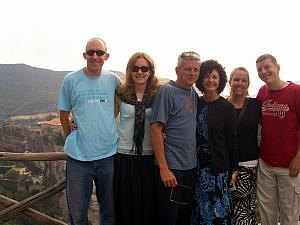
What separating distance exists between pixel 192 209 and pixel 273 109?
134 centimetres

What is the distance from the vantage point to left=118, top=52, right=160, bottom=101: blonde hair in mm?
3393

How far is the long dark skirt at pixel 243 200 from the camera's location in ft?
11.8

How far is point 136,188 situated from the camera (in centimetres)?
336

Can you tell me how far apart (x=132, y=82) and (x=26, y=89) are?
3910 inches

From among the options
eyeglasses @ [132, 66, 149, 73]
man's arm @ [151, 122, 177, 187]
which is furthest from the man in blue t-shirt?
eyeglasses @ [132, 66, 149, 73]

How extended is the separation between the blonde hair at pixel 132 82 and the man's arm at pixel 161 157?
35 cm

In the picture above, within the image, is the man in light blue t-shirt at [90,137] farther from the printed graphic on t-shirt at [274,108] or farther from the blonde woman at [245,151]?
the printed graphic on t-shirt at [274,108]

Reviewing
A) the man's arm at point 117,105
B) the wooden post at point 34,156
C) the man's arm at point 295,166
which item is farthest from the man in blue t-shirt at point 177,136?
the wooden post at point 34,156

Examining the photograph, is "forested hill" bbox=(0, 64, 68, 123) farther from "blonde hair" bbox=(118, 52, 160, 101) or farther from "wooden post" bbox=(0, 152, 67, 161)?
"blonde hair" bbox=(118, 52, 160, 101)

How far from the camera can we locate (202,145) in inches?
132

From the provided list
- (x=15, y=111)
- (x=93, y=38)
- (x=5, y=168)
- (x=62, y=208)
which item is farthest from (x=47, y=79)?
(x=93, y=38)

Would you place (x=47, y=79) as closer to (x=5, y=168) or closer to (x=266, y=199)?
(x=5, y=168)

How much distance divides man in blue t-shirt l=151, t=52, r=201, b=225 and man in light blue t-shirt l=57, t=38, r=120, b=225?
48 cm

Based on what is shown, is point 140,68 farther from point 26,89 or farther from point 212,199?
point 26,89
